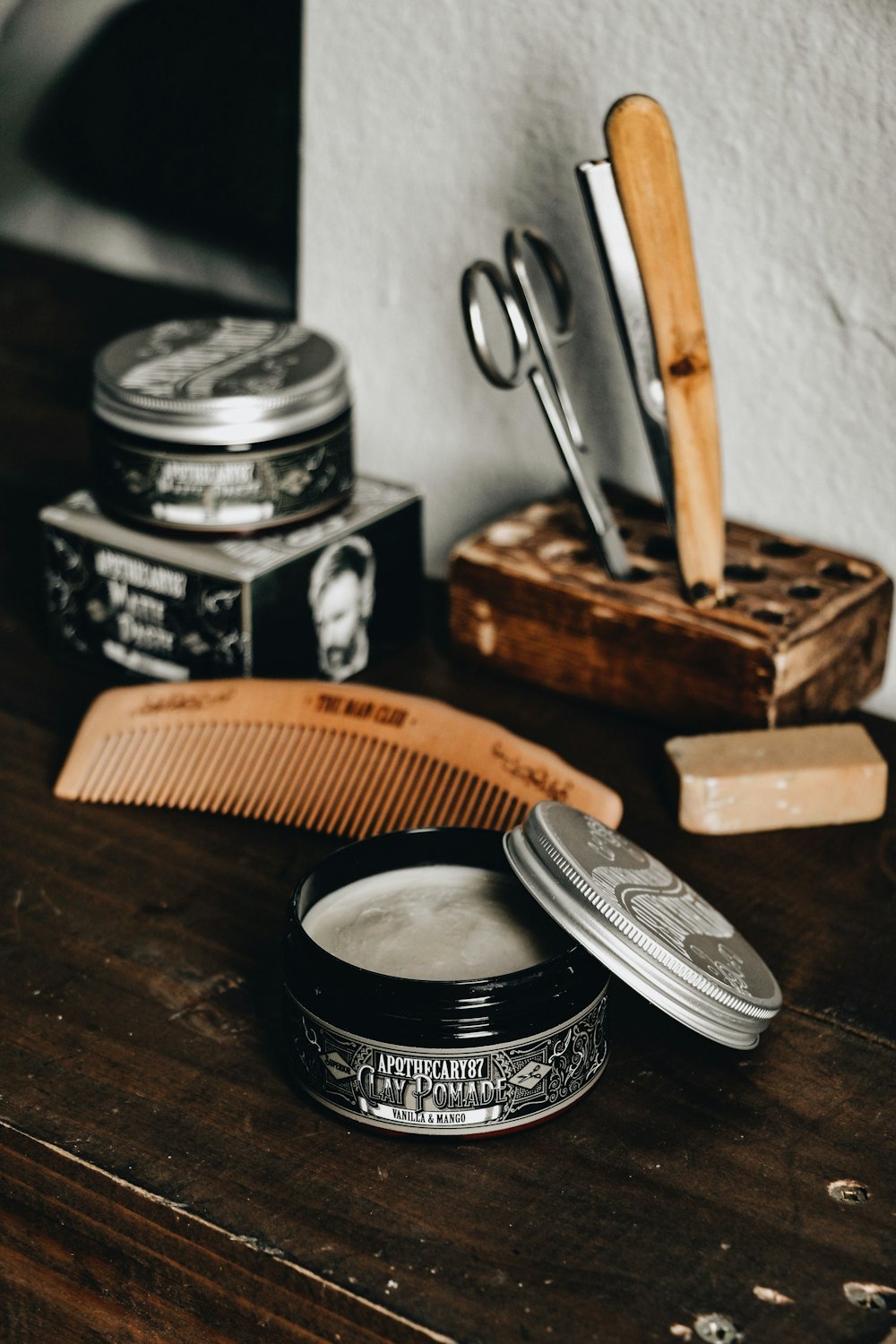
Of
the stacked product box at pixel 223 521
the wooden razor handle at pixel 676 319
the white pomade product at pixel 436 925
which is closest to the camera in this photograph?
the white pomade product at pixel 436 925

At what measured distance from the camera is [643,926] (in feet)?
1.71

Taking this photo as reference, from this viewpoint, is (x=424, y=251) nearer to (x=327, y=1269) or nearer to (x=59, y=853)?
(x=59, y=853)

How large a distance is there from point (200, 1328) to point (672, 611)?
1.39 feet

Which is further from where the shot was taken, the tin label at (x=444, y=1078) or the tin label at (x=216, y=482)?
the tin label at (x=216, y=482)

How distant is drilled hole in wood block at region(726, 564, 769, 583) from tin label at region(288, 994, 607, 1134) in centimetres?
34

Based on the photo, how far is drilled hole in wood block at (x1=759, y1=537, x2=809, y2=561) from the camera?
839 millimetres

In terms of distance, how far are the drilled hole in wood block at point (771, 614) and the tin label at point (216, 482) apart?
0.25m

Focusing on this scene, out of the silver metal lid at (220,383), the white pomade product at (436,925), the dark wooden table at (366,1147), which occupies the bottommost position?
the dark wooden table at (366,1147)

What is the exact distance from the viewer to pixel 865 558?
836 mm

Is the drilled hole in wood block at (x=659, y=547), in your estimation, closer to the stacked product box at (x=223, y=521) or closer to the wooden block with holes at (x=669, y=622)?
the wooden block with holes at (x=669, y=622)

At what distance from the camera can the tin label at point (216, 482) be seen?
2.56 feet

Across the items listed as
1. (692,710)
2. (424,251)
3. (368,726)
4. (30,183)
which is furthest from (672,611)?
(30,183)

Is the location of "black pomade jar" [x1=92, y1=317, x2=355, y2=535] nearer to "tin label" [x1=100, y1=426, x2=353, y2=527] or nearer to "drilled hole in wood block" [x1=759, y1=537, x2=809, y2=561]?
"tin label" [x1=100, y1=426, x2=353, y2=527]

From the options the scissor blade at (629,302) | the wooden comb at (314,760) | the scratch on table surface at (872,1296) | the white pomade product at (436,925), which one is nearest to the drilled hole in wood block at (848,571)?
the scissor blade at (629,302)
